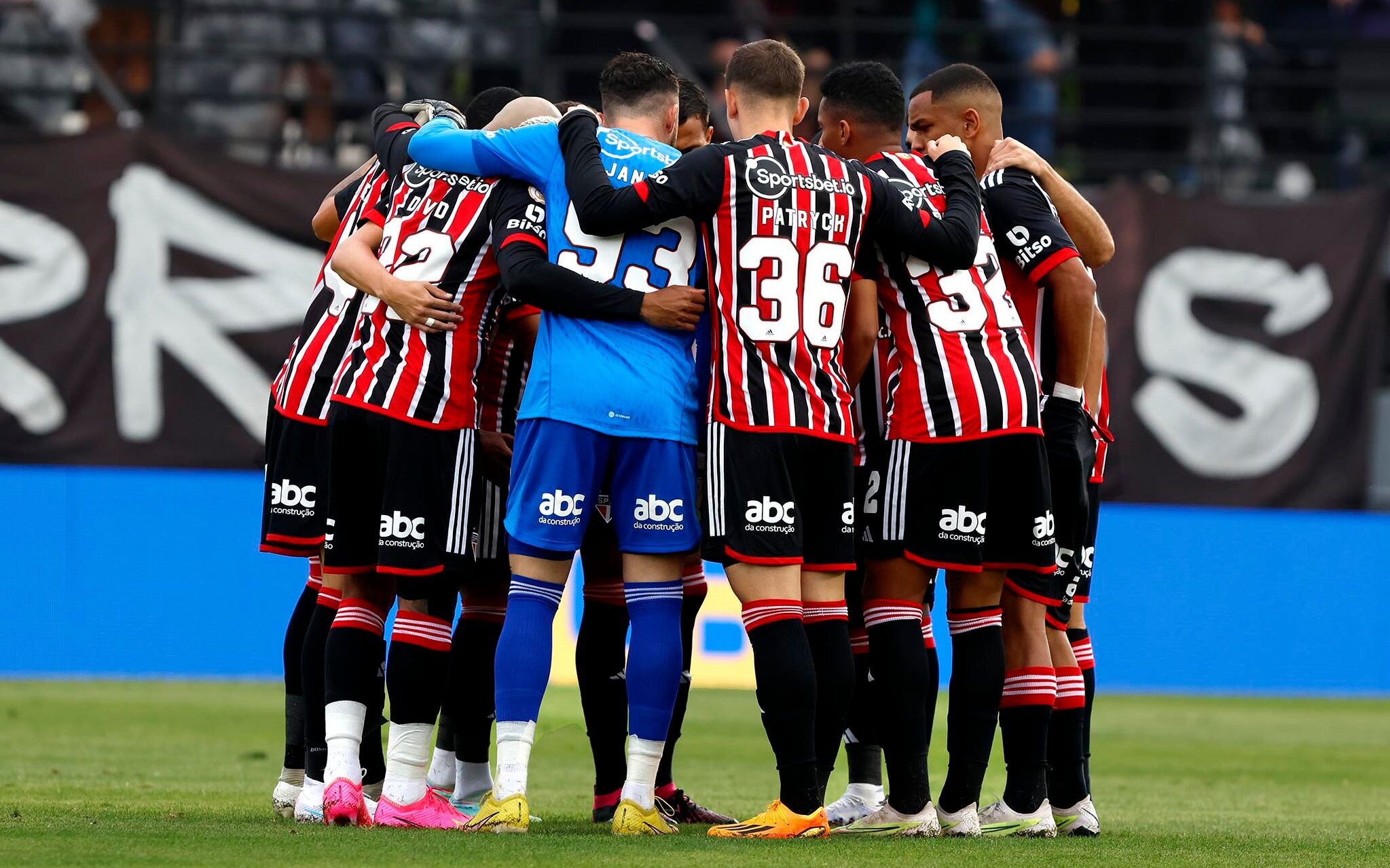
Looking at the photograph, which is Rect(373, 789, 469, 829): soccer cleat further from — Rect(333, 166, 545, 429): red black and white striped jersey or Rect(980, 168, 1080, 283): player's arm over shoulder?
Rect(980, 168, 1080, 283): player's arm over shoulder

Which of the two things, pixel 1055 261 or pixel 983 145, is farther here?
pixel 983 145

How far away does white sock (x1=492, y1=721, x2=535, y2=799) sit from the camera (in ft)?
16.0

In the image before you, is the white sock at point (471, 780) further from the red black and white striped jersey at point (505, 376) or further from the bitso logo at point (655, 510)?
the bitso logo at point (655, 510)

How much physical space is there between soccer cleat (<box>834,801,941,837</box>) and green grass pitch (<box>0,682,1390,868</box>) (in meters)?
0.23

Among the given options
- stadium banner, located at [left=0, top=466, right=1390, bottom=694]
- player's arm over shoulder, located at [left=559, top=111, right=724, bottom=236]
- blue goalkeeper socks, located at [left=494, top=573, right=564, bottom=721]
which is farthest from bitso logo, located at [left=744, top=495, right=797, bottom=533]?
stadium banner, located at [left=0, top=466, right=1390, bottom=694]

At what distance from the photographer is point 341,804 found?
5059 mm

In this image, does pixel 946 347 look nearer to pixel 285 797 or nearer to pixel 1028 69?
pixel 285 797

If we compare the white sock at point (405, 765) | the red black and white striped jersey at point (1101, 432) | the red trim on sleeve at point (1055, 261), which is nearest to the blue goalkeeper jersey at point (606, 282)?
the white sock at point (405, 765)

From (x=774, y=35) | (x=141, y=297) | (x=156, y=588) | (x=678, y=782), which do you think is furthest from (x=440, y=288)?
(x=774, y=35)

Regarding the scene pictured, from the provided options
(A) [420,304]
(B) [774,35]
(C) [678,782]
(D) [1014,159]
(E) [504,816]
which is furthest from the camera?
(B) [774,35]

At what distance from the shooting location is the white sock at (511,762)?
488cm

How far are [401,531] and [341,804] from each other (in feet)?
2.56

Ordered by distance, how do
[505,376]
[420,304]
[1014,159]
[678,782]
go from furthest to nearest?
[678,782] → [505,376] → [1014,159] → [420,304]

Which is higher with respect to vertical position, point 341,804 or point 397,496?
point 397,496
